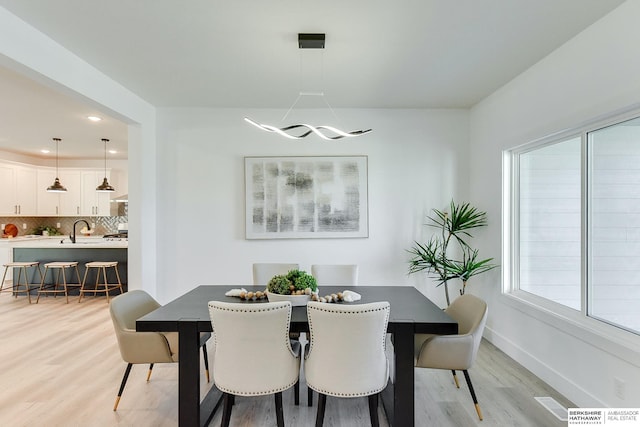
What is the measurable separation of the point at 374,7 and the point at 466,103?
2.31m

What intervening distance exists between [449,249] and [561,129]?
1923 mm

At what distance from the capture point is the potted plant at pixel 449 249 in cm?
364

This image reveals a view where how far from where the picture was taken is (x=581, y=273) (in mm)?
2475

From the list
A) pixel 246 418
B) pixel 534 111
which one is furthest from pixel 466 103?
pixel 246 418

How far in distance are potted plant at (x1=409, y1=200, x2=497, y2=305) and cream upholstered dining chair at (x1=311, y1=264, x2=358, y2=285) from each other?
991mm

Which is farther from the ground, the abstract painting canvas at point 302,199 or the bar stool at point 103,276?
the abstract painting canvas at point 302,199

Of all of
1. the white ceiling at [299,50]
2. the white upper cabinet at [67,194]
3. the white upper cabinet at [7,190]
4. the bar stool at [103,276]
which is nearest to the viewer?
the white ceiling at [299,50]

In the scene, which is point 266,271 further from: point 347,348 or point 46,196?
point 46,196

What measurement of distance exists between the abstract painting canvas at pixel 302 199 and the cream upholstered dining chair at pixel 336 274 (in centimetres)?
88

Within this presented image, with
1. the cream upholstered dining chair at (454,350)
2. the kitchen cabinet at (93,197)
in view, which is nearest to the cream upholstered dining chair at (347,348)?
the cream upholstered dining chair at (454,350)

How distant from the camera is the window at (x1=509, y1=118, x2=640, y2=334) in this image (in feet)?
7.10

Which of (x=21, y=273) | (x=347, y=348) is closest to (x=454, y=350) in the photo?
(x=347, y=348)

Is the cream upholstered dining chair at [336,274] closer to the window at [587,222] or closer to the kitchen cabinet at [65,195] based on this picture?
the window at [587,222]

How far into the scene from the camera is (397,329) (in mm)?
1961
